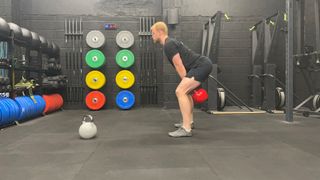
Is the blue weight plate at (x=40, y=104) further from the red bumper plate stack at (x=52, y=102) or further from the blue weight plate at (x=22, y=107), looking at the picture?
the blue weight plate at (x=22, y=107)

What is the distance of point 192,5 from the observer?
23.6 ft

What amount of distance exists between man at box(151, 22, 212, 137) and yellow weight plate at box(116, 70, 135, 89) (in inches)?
129

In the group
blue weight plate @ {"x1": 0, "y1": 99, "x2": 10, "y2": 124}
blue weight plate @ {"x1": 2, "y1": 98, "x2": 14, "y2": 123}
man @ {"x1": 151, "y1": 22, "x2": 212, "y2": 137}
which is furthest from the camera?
blue weight plate @ {"x1": 2, "y1": 98, "x2": 14, "y2": 123}

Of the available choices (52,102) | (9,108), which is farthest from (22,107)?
(52,102)

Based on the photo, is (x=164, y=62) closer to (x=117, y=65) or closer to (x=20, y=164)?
(x=117, y=65)

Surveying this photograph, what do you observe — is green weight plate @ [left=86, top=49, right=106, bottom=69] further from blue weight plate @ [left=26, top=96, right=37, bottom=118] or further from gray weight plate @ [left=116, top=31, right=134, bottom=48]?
blue weight plate @ [left=26, top=96, right=37, bottom=118]

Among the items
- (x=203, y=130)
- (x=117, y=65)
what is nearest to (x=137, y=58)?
(x=117, y=65)

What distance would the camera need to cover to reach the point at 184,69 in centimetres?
345

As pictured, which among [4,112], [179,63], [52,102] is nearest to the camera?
[179,63]

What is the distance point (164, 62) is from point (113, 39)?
1.22 m

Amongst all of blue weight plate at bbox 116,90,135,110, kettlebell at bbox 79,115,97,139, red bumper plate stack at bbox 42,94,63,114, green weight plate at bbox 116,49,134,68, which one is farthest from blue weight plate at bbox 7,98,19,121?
green weight plate at bbox 116,49,134,68

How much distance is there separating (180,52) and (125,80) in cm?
338

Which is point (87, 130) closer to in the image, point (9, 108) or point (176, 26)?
point (9, 108)

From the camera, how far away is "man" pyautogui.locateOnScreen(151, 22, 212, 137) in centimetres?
341
